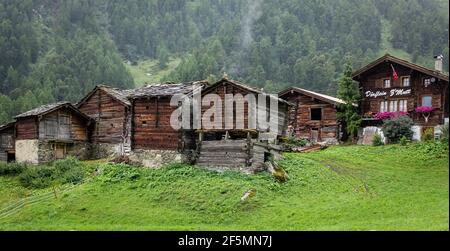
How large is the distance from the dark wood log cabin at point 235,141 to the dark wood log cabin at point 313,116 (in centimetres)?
1750

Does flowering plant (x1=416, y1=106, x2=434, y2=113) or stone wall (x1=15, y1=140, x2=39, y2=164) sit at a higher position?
flowering plant (x1=416, y1=106, x2=434, y2=113)

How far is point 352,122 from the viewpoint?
47406mm

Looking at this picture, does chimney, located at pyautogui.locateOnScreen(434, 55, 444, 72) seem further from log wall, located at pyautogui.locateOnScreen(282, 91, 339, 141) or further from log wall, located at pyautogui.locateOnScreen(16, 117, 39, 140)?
log wall, located at pyautogui.locateOnScreen(16, 117, 39, 140)

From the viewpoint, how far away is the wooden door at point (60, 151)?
144ft

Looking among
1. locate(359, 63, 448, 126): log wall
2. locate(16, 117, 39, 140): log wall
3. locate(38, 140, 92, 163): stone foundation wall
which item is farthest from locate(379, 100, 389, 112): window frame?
locate(16, 117, 39, 140): log wall

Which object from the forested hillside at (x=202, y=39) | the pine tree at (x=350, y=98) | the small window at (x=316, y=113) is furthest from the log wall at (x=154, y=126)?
the forested hillside at (x=202, y=39)

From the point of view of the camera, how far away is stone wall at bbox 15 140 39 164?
138 ft

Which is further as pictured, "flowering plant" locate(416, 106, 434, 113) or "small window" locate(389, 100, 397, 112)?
"small window" locate(389, 100, 397, 112)

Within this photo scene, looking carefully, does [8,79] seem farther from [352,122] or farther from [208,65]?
[352,122]

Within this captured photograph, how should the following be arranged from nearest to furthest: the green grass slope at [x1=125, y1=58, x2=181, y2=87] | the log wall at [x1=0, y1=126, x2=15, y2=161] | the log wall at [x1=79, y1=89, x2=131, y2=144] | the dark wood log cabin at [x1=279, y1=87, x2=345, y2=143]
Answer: the log wall at [x1=79, y1=89, x2=131, y2=144] → the log wall at [x1=0, y1=126, x2=15, y2=161] → the dark wood log cabin at [x1=279, y1=87, x2=345, y2=143] → the green grass slope at [x1=125, y1=58, x2=181, y2=87]

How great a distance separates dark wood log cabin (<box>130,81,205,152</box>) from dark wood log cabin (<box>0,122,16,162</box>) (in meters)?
16.0

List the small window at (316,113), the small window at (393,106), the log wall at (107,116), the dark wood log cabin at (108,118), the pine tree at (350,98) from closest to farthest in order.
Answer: the dark wood log cabin at (108,118) < the log wall at (107,116) < the small window at (393,106) < the pine tree at (350,98) < the small window at (316,113)

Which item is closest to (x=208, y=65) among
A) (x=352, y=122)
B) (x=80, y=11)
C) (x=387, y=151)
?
(x=80, y=11)

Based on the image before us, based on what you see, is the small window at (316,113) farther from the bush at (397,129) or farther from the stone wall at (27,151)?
the stone wall at (27,151)
